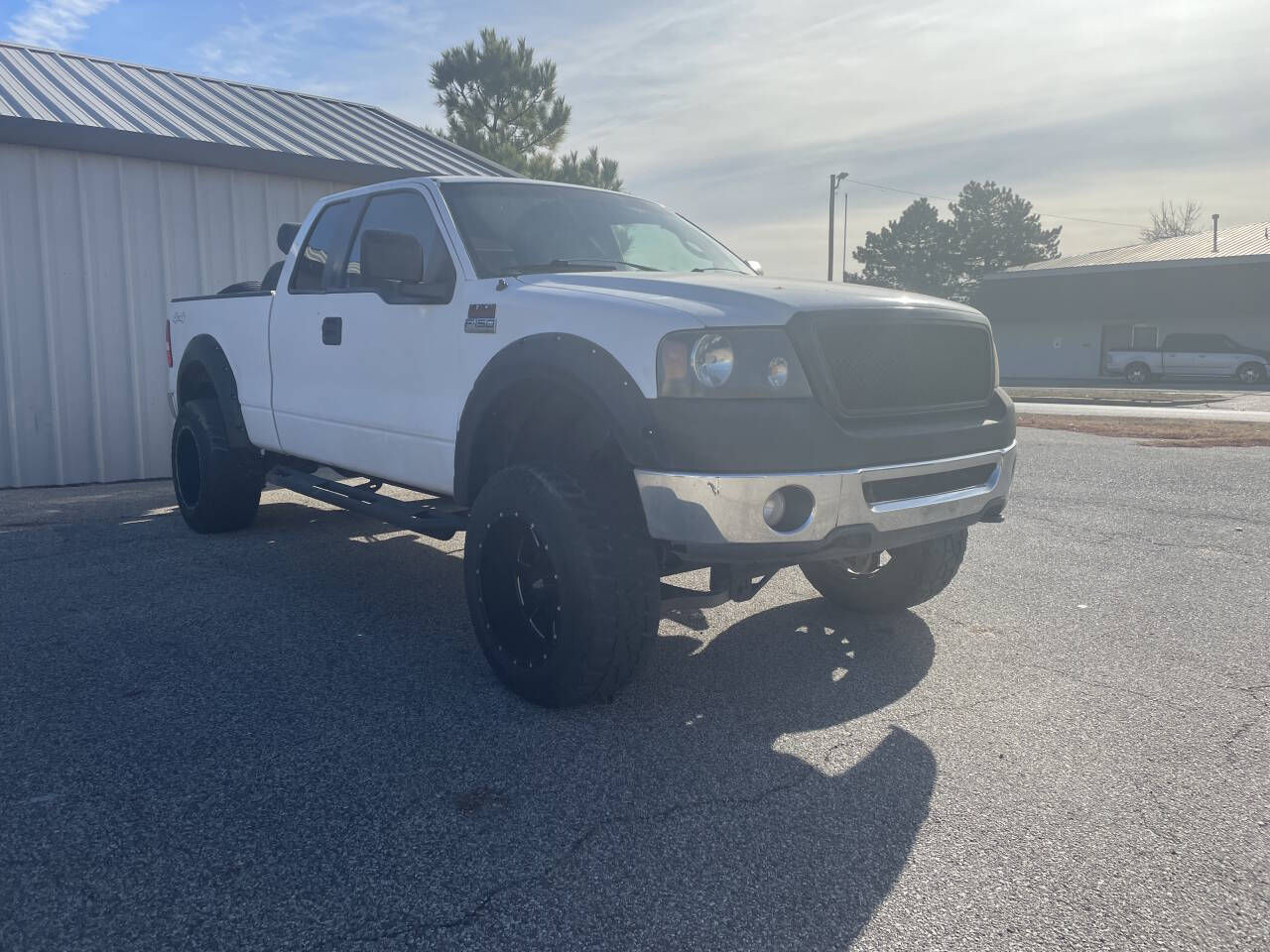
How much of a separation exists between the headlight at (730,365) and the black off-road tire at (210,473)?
4.21 metres

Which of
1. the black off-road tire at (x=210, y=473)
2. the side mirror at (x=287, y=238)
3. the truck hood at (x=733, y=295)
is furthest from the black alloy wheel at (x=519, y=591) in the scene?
the black off-road tire at (x=210, y=473)

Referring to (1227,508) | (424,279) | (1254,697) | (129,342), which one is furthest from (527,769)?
(129,342)

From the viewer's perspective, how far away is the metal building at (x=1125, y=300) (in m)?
37.2

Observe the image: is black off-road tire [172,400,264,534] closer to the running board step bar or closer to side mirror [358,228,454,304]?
the running board step bar

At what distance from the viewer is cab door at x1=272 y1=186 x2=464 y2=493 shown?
175 inches

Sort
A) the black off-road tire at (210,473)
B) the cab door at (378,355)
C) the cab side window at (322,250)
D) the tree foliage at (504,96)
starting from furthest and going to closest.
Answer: the tree foliage at (504,96)
the black off-road tire at (210,473)
the cab side window at (322,250)
the cab door at (378,355)

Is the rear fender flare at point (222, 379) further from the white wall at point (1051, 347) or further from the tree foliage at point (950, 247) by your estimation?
the tree foliage at point (950, 247)

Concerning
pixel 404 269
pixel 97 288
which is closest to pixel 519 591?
pixel 404 269

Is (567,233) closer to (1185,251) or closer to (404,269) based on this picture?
(404,269)

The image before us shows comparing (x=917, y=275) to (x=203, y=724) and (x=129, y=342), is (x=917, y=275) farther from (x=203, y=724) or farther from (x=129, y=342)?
(x=203, y=724)

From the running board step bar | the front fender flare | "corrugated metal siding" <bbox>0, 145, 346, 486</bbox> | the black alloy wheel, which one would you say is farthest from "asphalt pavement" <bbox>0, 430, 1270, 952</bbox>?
"corrugated metal siding" <bbox>0, 145, 346, 486</bbox>

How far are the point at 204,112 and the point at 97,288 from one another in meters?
2.45

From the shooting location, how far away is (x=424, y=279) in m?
4.66

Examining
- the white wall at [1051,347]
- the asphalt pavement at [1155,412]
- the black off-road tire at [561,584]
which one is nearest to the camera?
the black off-road tire at [561,584]
